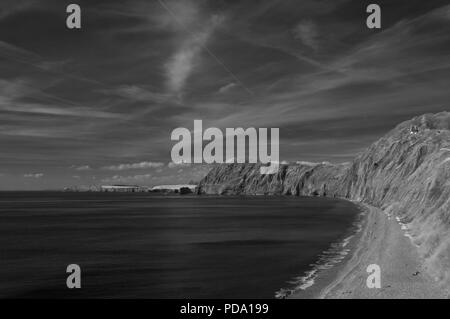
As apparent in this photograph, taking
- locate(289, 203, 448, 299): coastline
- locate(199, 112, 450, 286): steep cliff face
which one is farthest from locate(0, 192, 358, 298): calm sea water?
locate(199, 112, 450, 286): steep cliff face

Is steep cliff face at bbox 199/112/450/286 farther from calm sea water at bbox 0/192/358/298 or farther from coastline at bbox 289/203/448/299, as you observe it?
calm sea water at bbox 0/192/358/298

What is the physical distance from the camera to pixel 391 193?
380 ft

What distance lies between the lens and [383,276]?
35.5m

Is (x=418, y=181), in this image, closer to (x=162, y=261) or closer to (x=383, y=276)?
(x=383, y=276)

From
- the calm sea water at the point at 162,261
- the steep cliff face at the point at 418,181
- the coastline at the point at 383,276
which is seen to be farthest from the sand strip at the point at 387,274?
the calm sea water at the point at 162,261

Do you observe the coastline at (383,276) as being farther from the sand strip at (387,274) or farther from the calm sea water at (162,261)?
the calm sea water at (162,261)

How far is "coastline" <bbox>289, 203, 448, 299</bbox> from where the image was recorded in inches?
1200

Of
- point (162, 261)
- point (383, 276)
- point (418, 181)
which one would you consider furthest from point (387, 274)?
point (418, 181)

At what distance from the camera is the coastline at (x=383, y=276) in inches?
1200

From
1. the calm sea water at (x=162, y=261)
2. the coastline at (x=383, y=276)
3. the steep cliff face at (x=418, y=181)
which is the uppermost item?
the steep cliff face at (x=418, y=181)

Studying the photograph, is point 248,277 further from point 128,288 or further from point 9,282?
point 9,282

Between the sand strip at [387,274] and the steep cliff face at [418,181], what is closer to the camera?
the sand strip at [387,274]
